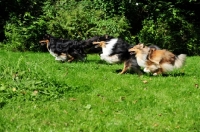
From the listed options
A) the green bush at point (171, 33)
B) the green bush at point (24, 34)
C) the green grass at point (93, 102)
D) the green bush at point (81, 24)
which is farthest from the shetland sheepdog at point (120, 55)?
the green bush at point (171, 33)

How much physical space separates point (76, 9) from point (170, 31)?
15.5ft

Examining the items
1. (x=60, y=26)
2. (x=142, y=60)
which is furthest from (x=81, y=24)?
(x=142, y=60)

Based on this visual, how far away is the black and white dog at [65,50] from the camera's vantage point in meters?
12.4

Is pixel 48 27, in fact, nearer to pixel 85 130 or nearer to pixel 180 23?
pixel 180 23

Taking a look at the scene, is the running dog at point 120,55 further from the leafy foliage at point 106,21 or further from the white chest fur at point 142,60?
the leafy foliage at point 106,21

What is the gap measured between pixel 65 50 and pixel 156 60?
354cm

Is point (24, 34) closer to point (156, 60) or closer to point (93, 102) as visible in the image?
point (156, 60)

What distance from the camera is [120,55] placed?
1060 centimetres

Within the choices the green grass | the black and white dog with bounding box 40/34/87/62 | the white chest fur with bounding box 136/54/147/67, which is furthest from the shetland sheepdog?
the black and white dog with bounding box 40/34/87/62

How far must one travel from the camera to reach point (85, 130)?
20.4ft

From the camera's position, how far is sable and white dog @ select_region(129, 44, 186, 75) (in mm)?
10203

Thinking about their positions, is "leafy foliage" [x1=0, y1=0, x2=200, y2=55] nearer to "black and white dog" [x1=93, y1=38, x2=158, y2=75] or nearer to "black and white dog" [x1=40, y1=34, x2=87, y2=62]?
"black and white dog" [x1=40, y1=34, x2=87, y2=62]

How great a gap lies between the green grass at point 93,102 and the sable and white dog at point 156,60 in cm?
51

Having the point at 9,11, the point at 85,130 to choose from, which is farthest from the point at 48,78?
the point at 9,11
